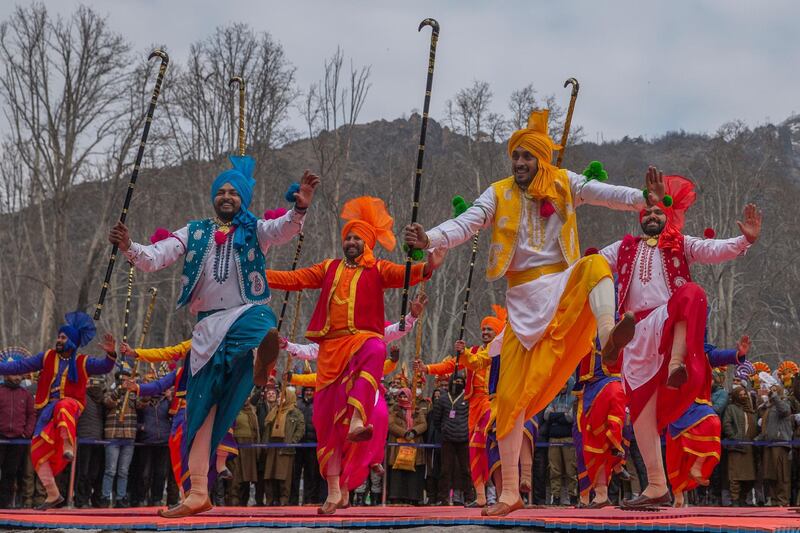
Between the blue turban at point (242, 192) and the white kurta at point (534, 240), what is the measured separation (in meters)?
1.64

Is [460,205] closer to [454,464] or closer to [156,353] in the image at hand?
[156,353]

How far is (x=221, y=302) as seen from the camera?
341 inches

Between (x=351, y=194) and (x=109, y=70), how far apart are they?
61.6ft

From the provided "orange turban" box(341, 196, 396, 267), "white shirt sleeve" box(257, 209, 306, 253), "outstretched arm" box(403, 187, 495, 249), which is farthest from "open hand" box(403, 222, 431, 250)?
"orange turban" box(341, 196, 396, 267)

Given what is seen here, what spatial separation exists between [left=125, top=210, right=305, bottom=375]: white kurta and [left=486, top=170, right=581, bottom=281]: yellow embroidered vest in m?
1.53

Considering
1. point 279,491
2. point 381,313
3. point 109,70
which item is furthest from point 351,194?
point 381,313

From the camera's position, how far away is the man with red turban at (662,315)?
8434mm

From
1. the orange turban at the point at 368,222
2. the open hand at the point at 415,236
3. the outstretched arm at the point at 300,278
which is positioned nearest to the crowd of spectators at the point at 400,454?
the orange turban at the point at 368,222

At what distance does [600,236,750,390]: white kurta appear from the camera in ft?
29.4

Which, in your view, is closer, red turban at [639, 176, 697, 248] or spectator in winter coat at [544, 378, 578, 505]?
red turban at [639, 176, 697, 248]

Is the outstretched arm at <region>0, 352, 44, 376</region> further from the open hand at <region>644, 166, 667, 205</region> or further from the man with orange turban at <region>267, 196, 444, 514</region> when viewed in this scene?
the open hand at <region>644, 166, 667, 205</region>

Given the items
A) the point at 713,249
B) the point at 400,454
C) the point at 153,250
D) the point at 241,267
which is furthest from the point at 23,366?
the point at 713,249

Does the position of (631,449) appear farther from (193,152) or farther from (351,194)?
(351,194)

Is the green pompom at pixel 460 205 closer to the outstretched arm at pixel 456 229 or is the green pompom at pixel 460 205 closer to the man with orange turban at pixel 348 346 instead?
the outstretched arm at pixel 456 229
